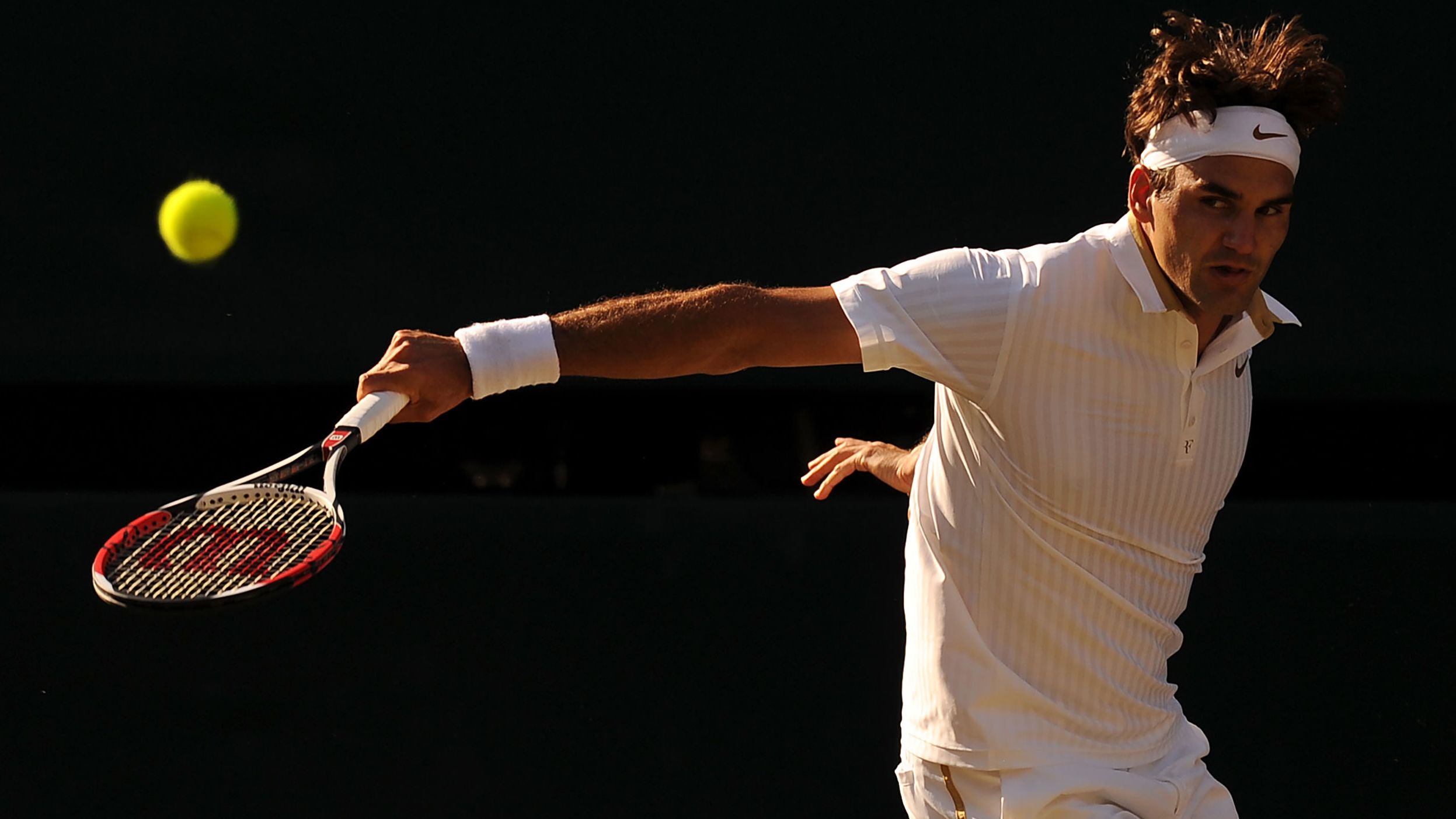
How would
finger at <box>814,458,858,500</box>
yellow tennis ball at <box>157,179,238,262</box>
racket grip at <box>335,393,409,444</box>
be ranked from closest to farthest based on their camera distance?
racket grip at <box>335,393,409,444</box> < finger at <box>814,458,858,500</box> < yellow tennis ball at <box>157,179,238,262</box>

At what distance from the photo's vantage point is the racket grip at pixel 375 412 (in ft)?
4.33

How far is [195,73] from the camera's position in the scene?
2.92m

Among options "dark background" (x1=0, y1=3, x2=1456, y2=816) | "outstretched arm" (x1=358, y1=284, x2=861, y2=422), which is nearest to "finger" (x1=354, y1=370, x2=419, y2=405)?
"outstretched arm" (x1=358, y1=284, x2=861, y2=422)

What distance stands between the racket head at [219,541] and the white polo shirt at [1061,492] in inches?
25.3

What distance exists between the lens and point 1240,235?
1.51 metres

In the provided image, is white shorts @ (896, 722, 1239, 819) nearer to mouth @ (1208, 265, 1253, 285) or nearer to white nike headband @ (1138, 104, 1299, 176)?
mouth @ (1208, 265, 1253, 285)

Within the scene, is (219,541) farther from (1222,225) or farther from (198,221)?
(198,221)

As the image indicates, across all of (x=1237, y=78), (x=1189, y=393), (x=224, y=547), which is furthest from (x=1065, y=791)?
(x=224, y=547)

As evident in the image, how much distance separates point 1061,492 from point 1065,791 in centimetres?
31

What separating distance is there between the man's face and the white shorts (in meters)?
0.50

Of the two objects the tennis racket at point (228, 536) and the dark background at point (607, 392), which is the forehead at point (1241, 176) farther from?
the dark background at point (607, 392)

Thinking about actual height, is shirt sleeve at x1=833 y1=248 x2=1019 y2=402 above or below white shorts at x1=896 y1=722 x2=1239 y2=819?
above

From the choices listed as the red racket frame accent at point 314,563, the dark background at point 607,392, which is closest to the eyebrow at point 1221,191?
the red racket frame accent at point 314,563

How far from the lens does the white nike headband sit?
1543 millimetres
